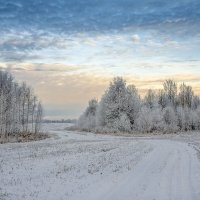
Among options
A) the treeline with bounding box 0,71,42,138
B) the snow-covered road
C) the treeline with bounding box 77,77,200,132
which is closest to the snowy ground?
the snow-covered road

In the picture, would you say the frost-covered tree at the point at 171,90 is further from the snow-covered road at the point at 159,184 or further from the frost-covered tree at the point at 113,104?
the snow-covered road at the point at 159,184

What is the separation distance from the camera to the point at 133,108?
10412cm

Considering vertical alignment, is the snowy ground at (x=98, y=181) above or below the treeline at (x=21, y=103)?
below

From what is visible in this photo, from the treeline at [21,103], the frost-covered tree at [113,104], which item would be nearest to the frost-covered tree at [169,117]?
the frost-covered tree at [113,104]

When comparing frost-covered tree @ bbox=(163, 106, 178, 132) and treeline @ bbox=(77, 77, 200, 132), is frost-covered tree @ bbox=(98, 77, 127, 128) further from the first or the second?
frost-covered tree @ bbox=(163, 106, 178, 132)

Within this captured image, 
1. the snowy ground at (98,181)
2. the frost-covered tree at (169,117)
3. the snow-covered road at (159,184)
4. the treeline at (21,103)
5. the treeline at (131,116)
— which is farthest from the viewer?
the frost-covered tree at (169,117)

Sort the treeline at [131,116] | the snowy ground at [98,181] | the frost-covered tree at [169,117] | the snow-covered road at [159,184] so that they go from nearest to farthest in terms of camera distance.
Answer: the snow-covered road at [159,184] < the snowy ground at [98,181] < the treeline at [131,116] < the frost-covered tree at [169,117]

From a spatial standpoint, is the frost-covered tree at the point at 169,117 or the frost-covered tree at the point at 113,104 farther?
the frost-covered tree at the point at 169,117

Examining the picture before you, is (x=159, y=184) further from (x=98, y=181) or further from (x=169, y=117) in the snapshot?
(x=169, y=117)

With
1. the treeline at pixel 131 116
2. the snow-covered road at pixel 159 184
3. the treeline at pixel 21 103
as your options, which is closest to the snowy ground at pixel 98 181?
the snow-covered road at pixel 159 184

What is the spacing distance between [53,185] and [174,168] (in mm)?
9007

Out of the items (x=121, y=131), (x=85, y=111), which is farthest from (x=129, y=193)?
(x=85, y=111)

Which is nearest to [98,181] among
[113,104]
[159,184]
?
[159,184]

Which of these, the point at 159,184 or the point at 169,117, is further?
the point at 169,117
